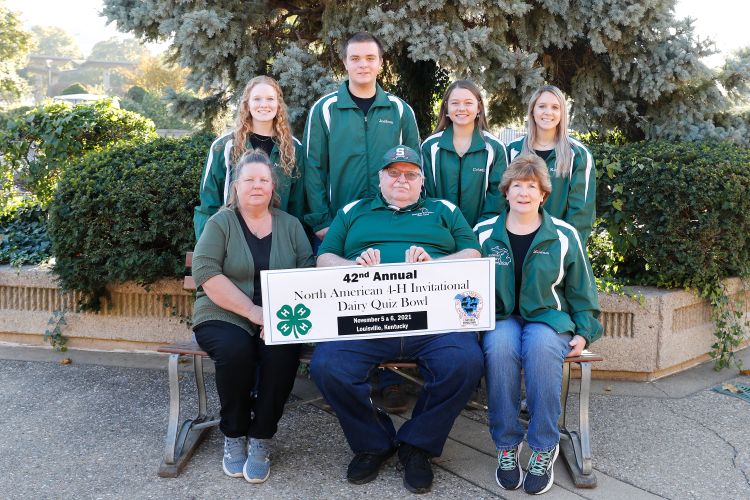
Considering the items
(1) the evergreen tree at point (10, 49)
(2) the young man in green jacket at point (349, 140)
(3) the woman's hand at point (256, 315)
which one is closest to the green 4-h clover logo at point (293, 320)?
(3) the woman's hand at point (256, 315)

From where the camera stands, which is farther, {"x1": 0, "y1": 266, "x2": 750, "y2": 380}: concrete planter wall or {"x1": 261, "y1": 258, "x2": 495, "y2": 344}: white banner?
{"x1": 0, "y1": 266, "x2": 750, "y2": 380}: concrete planter wall

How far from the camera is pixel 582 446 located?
3.89 m

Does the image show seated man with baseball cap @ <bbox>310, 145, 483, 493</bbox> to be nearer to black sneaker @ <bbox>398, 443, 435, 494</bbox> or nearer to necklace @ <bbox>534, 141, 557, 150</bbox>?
black sneaker @ <bbox>398, 443, 435, 494</bbox>

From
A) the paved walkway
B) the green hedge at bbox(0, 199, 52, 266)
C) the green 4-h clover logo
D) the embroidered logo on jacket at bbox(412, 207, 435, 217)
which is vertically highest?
the embroidered logo on jacket at bbox(412, 207, 435, 217)

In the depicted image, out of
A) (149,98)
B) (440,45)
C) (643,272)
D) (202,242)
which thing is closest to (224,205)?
(202,242)

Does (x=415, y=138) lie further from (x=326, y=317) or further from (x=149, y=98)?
(x=149, y=98)

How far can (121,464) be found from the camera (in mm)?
4020

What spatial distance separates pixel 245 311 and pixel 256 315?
0.06 metres

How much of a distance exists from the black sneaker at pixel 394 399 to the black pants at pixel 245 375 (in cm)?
108

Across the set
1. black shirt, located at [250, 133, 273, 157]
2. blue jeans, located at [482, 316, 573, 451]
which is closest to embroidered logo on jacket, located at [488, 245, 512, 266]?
blue jeans, located at [482, 316, 573, 451]

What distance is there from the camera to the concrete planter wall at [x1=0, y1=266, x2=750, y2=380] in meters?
5.39

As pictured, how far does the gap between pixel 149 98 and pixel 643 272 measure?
75.4ft

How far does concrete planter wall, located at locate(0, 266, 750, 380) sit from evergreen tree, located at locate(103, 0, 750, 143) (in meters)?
1.75

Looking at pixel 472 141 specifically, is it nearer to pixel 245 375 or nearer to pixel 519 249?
pixel 519 249
